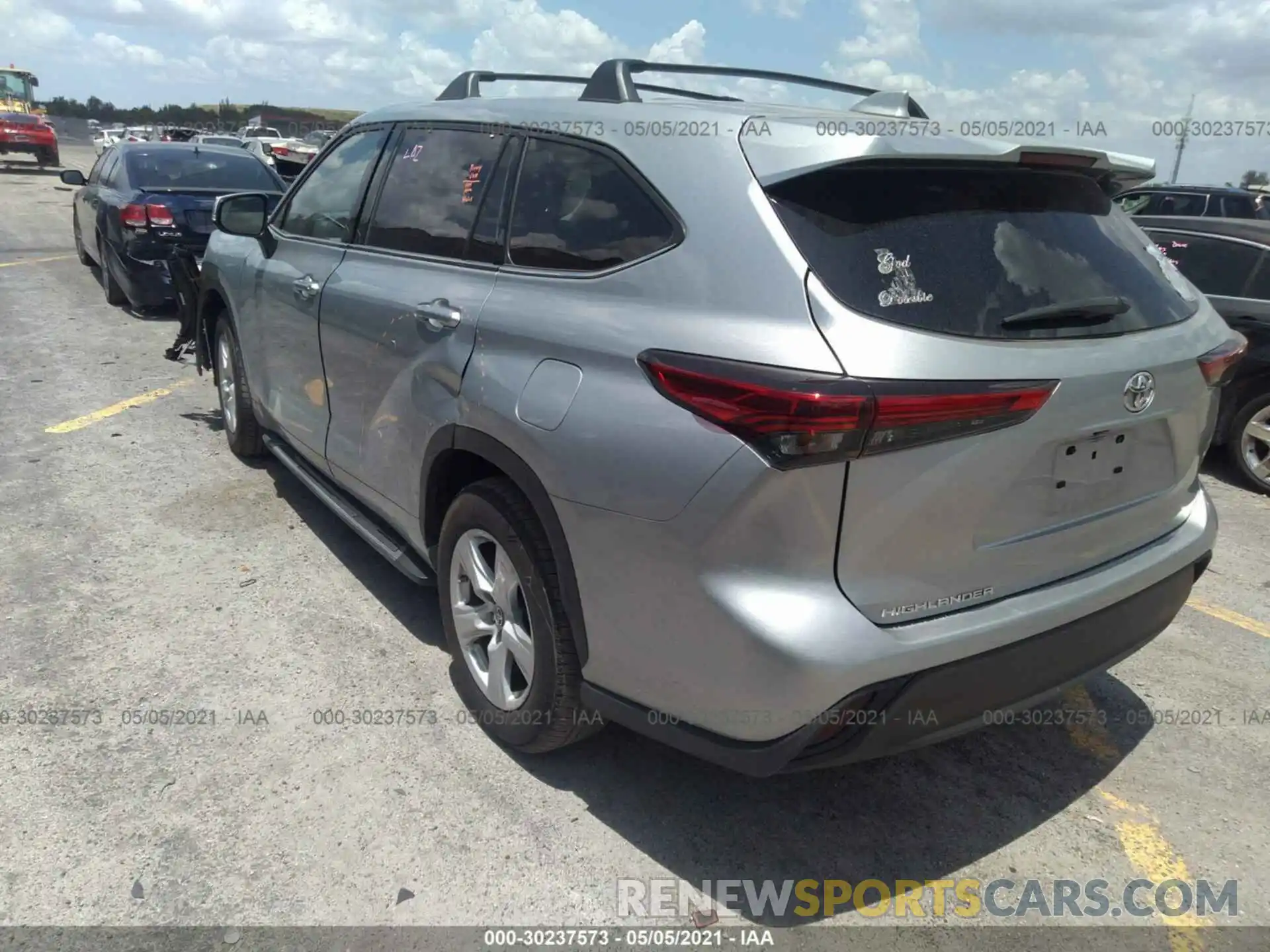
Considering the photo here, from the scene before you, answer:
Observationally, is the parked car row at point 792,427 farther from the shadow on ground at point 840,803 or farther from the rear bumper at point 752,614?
the shadow on ground at point 840,803

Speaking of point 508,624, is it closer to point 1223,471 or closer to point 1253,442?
point 1253,442

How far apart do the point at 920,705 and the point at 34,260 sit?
14.4 metres

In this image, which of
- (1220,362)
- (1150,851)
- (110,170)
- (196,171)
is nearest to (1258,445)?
(1220,362)

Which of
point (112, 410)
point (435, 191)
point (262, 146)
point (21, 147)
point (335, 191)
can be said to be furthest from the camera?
point (262, 146)

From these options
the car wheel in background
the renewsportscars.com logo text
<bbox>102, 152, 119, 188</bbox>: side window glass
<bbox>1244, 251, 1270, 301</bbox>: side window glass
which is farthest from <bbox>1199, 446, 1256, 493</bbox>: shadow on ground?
the car wheel in background

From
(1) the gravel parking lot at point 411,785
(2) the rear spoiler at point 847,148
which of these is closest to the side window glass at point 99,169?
(1) the gravel parking lot at point 411,785

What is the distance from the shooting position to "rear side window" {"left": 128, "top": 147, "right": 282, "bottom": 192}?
31.9 ft

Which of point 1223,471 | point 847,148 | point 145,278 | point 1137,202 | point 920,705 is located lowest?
point 1223,471

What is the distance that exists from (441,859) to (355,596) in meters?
1.70

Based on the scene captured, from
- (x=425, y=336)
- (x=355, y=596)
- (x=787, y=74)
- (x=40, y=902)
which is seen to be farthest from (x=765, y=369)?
(x=355, y=596)

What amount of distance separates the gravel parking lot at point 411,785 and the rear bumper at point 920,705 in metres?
0.49

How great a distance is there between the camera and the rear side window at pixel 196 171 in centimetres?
972

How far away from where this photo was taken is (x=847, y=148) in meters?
2.26

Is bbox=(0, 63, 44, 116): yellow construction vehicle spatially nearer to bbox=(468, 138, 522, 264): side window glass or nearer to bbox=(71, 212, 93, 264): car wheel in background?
bbox=(71, 212, 93, 264): car wheel in background
